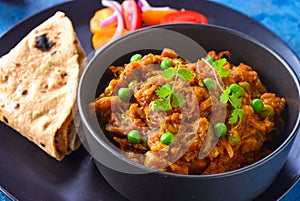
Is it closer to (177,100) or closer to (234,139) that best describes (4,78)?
(177,100)

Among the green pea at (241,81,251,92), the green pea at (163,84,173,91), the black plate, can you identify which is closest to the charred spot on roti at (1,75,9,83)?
the black plate

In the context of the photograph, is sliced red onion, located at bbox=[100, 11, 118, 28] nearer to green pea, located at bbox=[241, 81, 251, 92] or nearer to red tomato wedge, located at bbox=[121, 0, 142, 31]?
red tomato wedge, located at bbox=[121, 0, 142, 31]

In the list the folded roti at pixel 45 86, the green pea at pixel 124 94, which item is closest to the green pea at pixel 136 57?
the green pea at pixel 124 94

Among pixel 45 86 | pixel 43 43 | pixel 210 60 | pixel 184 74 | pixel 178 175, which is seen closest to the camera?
pixel 178 175

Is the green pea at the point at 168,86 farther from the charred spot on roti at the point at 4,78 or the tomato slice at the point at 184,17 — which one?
the tomato slice at the point at 184,17

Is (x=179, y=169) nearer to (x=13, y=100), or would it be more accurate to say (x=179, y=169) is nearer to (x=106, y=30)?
(x=13, y=100)

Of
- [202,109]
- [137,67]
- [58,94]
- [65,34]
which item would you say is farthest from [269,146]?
[65,34]

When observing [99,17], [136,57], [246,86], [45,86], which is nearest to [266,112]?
[246,86]
